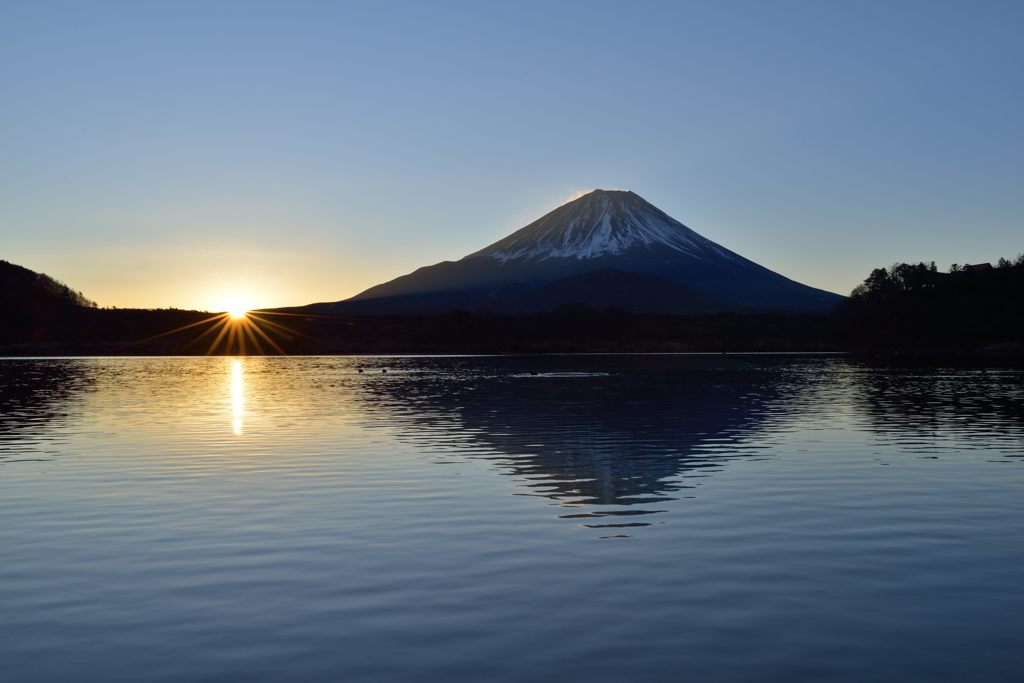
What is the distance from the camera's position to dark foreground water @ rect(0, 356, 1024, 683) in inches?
455

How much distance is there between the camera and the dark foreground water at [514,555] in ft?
37.9

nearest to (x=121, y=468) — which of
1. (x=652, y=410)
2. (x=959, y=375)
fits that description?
(x=652, y=410)

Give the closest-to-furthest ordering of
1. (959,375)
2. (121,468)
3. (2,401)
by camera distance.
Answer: (121,468) < (2,401) < (959,375)

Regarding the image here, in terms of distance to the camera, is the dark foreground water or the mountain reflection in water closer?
the dark foreground water

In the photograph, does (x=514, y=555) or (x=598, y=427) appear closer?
(x=514, y=555)

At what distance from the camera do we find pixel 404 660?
11.3 metres

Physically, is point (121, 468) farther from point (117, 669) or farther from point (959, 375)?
point (959, 375)

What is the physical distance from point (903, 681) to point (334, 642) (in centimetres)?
652

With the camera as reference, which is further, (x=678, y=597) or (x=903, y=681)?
(x=678, y=597)

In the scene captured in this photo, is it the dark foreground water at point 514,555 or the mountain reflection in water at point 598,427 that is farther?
the mountain reflection in water at point 598,427

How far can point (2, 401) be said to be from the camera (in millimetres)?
60719

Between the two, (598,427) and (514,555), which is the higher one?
(598,427)

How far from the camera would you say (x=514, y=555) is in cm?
1702

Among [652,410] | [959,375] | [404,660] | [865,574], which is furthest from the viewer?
[959,375]
